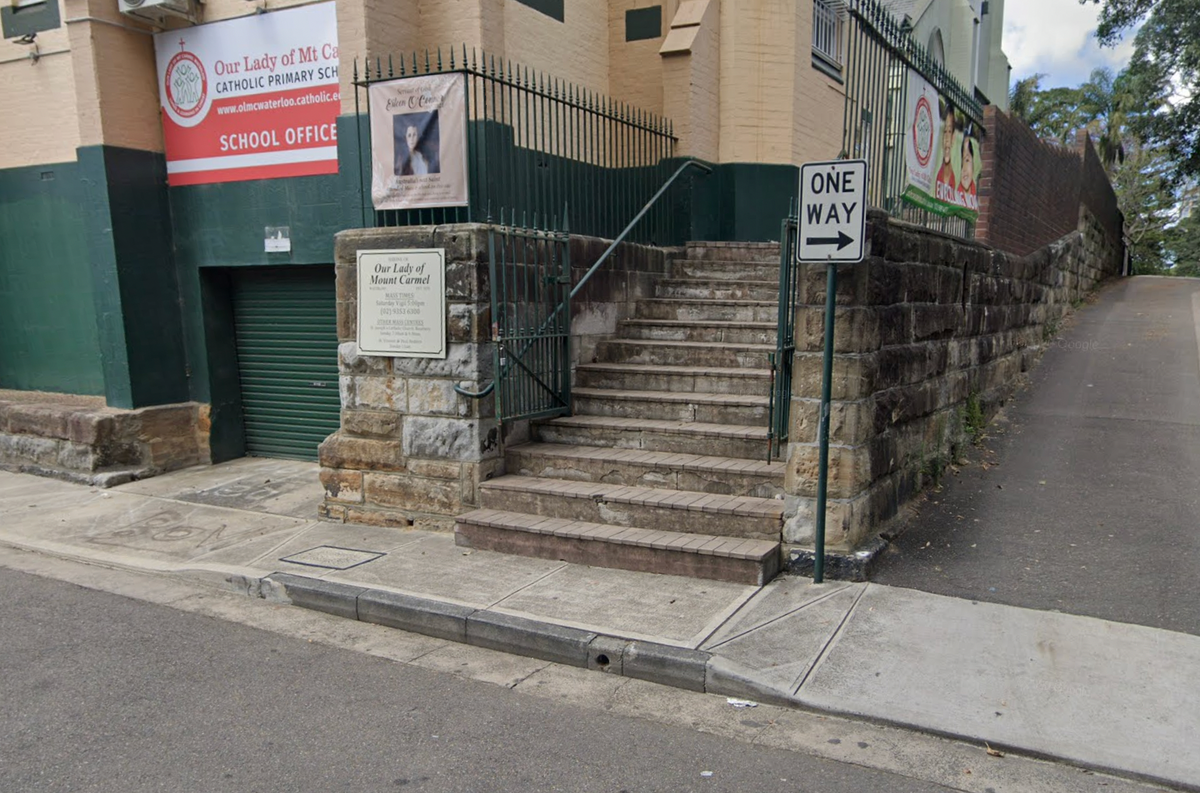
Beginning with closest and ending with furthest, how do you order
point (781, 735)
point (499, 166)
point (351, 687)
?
point (781, 735) → point (351, 687) → point (499, 166)

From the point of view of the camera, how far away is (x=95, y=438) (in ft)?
29.2

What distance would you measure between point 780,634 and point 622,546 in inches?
55.8

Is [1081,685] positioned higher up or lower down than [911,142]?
lower down

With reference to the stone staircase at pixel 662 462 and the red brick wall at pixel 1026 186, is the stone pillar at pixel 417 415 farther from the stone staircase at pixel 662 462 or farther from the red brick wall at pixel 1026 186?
the red brick wall at pixel 1026 186

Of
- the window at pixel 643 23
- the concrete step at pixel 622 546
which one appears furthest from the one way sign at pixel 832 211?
the window at pixel 643 23

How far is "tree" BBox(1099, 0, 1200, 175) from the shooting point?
1945 centimetres

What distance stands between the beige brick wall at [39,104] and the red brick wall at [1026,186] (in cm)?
1064

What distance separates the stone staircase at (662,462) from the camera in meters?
5.85

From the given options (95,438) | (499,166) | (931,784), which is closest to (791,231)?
(499,166)

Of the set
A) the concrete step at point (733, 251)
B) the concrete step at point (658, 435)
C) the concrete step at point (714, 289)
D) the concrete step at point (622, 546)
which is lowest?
the concrete step at point (622, 546)

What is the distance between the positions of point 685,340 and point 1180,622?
15.0 ft

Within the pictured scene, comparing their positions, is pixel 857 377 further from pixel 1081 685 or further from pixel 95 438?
pixel 95 438

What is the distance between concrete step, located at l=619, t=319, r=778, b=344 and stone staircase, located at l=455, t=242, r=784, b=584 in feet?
0.04

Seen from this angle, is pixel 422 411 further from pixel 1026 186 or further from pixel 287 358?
pixel 1026 186
